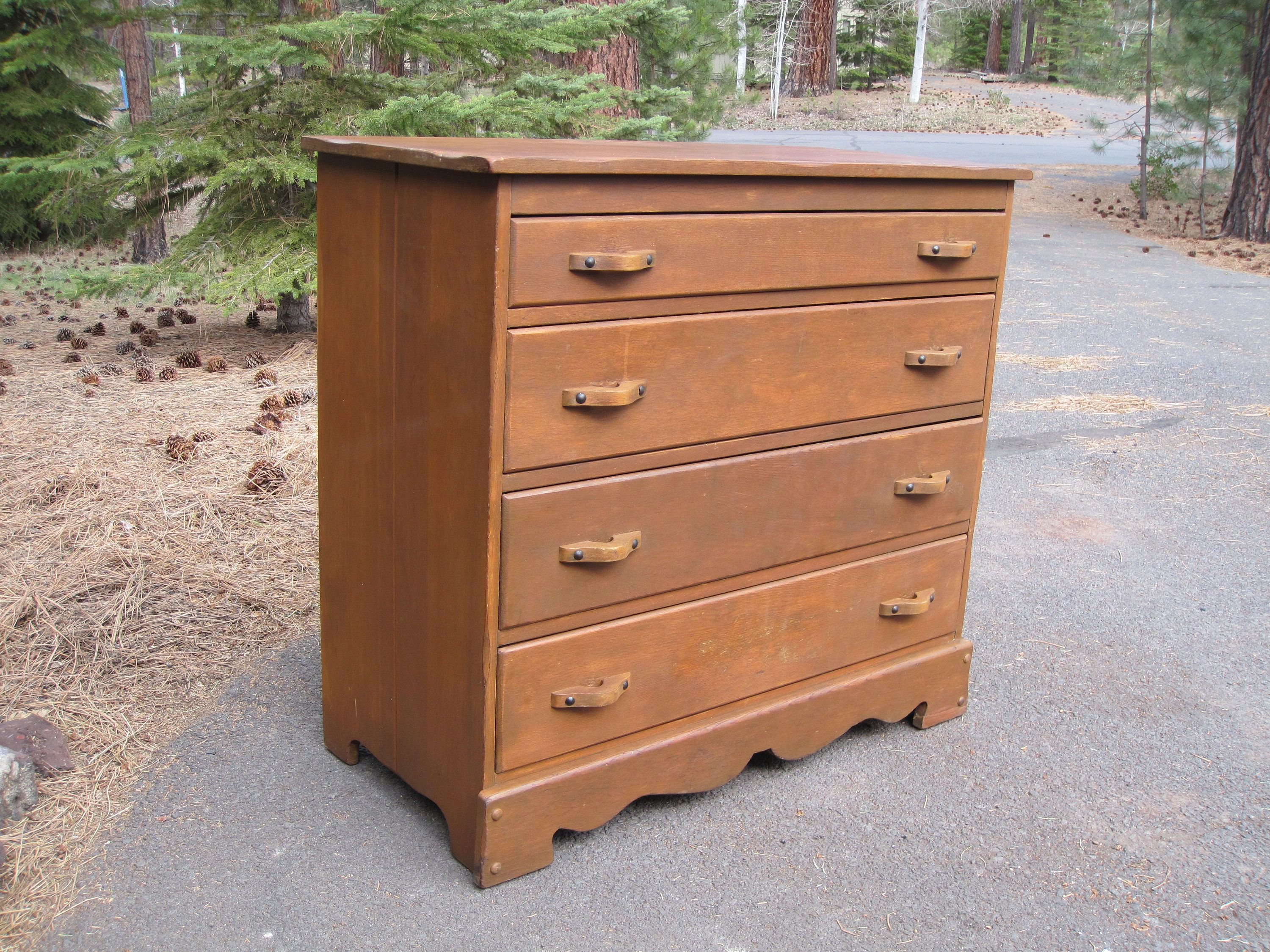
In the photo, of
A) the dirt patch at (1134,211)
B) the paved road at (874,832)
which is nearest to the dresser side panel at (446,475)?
the paved road at (874,832)

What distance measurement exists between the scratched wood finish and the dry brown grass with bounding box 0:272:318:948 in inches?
67.8

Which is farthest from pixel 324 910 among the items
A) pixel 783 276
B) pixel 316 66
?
pixel 316 66

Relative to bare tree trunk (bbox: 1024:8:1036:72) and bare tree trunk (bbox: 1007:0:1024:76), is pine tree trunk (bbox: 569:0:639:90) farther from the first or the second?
bare tree trunk (bbox: 1024:8:1036:72)

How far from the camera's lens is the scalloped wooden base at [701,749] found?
2.32 m

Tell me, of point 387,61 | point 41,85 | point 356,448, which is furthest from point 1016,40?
point 356,448

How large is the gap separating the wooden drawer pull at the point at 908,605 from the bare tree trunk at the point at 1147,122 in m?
13.2

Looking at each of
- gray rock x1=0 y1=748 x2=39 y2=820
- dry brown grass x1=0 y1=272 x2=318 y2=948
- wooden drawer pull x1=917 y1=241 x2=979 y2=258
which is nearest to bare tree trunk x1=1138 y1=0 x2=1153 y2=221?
dry brown grass x1=0 y1=272 x2=318 y2=948

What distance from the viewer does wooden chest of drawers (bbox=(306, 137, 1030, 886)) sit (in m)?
2.13

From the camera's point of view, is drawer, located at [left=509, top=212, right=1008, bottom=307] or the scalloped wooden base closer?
drawer, located at [left=509, top=212, right=1008, bottom=307]

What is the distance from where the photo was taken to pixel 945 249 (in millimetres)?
2727

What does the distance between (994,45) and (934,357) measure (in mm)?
46799

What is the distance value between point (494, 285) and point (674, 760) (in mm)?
1208

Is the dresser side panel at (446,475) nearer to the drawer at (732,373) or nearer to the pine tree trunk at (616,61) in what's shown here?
the drawer at (732,373)

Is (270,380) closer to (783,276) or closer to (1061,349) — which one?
(783,276)
